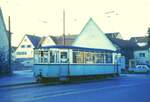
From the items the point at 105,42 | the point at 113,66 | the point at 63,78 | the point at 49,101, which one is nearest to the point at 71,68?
the point at 63,78

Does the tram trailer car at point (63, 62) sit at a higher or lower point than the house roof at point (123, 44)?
lower

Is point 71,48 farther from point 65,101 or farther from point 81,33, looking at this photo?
point 81,33

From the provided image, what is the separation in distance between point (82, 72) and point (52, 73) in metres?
3.76

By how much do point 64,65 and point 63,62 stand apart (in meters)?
0.32

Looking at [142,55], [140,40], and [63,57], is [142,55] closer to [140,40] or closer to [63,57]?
[140,40]

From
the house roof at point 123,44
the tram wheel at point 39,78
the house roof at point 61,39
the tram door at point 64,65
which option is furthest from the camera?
the house roof at point 61,39

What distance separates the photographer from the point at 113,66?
38250 mm

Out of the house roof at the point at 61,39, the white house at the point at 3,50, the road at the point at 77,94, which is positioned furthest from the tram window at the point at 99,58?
the house roof at the point at 61,39

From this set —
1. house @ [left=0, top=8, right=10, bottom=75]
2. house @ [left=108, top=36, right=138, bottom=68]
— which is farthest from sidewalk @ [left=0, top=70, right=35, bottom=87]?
house @ [left=108, top=36, right=138, bottom=68]

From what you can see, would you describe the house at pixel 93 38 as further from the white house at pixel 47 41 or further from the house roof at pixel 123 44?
the white house at pixel 47 41

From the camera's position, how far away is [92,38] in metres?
75.1

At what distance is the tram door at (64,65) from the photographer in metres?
30.1

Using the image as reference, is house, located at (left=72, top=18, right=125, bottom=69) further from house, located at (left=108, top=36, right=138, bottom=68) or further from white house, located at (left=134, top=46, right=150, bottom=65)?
white house, located at (left=134, top=46, right=150, bottom=65)

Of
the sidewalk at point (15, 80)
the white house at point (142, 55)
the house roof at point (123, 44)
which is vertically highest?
the house roof at point (123, 44)
